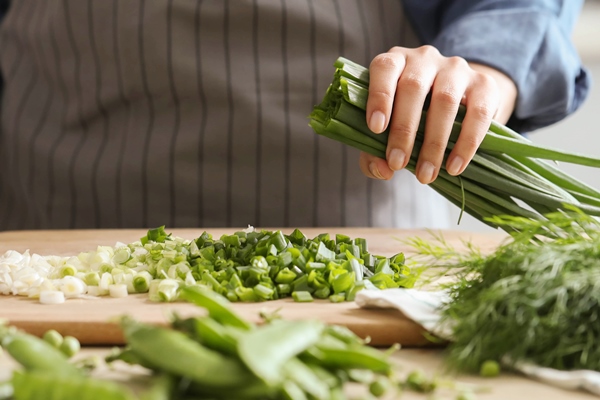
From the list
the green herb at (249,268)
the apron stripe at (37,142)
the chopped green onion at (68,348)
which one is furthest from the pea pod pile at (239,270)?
the apron stripe at (37,142)

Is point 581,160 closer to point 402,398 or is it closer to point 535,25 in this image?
point 535,25

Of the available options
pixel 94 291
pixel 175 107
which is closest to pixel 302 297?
pixel 94 291

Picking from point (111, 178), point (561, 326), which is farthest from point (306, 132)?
point (561, 326)

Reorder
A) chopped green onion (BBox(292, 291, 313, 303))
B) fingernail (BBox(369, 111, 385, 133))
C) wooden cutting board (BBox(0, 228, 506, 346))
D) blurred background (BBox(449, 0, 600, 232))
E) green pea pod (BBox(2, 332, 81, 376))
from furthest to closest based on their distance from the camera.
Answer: blurred background (BBox(449, 0, 600, 232)), fingernail (BBox(369, 111, 385, 133)), chopped green onion (BBox(292, 291, 313, 303)), wooden cutting board (BBox(0, 228, 506, 346)), green pea pod (BBox(2, 332, 81, 376))

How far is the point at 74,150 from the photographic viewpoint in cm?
219

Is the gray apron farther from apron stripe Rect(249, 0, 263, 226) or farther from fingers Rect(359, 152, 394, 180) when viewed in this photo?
fingers Rect(359, 152, 394, 180)

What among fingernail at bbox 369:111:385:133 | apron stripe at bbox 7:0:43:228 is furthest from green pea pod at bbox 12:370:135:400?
apron stripe at bbox 7:0:43:228

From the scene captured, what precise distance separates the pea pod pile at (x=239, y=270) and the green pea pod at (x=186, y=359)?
1.29 feet

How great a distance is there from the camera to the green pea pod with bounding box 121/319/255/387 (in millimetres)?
667

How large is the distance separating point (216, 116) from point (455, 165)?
0.89 m

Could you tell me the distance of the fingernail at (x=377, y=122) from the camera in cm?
131

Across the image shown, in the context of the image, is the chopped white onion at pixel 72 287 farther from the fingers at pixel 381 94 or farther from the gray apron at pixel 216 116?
the gray apron at pixel 216 116

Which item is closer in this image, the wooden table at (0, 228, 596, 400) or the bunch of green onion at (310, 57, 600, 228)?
the wooden table at (0, 228, 596, 400)

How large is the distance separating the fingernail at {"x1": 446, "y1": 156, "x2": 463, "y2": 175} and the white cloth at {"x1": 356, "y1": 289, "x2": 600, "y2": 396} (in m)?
0.29
